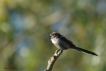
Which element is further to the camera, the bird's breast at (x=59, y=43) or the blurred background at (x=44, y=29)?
the blurred background at (x=44, y=29)

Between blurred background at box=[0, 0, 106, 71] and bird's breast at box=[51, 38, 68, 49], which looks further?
blurred background at box=[0, 0, 106, 71]

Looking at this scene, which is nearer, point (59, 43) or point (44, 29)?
point (59, 43)

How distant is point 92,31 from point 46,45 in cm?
167

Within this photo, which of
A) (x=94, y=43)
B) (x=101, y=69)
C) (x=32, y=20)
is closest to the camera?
(x=101, y=69)

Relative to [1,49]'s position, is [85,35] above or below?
above

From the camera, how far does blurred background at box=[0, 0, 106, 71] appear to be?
997 centimetres

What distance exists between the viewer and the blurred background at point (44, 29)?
997 centimetres

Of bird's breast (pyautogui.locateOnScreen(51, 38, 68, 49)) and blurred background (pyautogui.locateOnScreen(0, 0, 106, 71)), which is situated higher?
blurred background (pyautogui.locateOnScreen(0, 0, 106, 71))

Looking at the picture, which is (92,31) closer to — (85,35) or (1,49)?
(85,35)

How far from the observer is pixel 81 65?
9.91 m

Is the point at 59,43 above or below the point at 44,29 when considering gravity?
below

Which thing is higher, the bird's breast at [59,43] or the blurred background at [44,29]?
the blurred background at [44,29]

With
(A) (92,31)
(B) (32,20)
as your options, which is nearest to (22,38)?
(B) (32,20)

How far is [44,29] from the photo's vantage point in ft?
37.1
